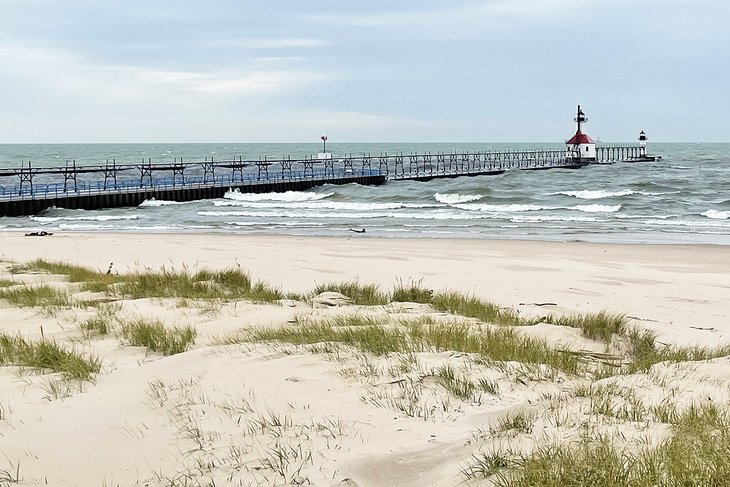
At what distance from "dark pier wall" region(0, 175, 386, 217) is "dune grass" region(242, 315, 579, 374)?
3682 cm

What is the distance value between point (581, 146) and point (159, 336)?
82742 mm

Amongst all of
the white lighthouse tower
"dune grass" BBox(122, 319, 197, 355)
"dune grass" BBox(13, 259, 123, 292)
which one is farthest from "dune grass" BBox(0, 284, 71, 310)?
the white lighthouse tower

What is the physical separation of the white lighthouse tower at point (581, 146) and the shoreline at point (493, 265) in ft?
205

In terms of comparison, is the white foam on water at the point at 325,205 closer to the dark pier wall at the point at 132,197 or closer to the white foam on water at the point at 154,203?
the white foam on water at the point at 154,203

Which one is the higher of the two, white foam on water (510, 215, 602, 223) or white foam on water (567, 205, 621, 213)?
white foam on water (567, 205, 621, 213)

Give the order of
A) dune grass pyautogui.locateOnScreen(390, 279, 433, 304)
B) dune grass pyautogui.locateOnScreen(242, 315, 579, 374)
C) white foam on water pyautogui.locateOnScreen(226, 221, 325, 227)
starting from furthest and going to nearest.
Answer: white foam on water pyautogui.locateOnScreen(226, 221, 325, 227) < dune grass pyautogui.locateOnScreen(390, 279, 433, 304) < dune grass pyautogui.locateOnScreen(242, 315, 579, 374)

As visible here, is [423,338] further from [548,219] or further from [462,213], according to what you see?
[462,213]

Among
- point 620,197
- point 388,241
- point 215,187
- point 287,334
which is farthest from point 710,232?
point 215,187

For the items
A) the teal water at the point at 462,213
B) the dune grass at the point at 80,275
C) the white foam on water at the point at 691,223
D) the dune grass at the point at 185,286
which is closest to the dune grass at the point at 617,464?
the dune grass at the point at 185,286

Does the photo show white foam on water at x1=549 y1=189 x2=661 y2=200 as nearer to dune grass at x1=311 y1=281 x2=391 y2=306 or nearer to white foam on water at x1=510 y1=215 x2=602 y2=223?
white foam on water at x1=510 y1=215 x2=602 y2=223

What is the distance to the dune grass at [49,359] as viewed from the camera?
5.69 m

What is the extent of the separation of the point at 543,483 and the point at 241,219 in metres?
34.3

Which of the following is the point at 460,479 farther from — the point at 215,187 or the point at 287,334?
the point at 215,187

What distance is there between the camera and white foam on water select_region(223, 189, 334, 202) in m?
49.8
